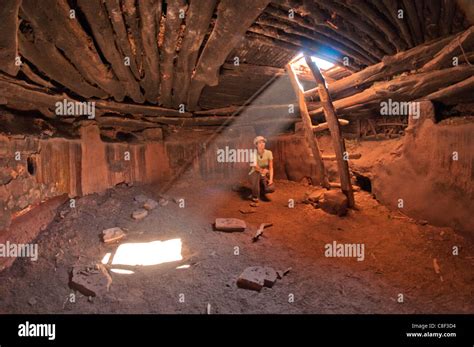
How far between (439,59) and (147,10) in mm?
3743

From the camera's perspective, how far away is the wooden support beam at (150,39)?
233 cm

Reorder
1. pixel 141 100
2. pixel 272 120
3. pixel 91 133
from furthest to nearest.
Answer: pixel 272 120, pixel 91 133, pixel 141 100

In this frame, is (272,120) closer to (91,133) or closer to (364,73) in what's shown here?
(364,73)

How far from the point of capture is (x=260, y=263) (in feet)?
11.5

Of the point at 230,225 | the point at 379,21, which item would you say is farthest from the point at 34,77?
the point at 379,21

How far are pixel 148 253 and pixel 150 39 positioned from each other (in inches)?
110

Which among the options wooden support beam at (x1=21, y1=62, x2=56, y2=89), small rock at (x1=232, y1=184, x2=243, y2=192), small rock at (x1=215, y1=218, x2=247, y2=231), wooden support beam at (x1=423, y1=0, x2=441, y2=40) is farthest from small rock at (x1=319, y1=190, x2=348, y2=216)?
wooden support beam at (x1=21, y1=62, x2=56, y2=89)

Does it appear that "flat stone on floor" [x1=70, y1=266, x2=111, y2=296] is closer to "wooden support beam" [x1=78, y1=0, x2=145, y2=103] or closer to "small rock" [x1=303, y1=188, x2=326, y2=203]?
"wooden support beam" [x1=78, y1=0, x2=145, y2=103]

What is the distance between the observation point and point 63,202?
4.86 m

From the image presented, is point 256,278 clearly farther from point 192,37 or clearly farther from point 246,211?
point 192,37

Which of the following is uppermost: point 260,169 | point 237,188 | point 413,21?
point 413,21

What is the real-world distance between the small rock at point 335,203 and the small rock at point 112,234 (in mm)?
3850

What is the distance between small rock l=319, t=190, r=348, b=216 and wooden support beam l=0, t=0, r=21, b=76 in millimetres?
5111

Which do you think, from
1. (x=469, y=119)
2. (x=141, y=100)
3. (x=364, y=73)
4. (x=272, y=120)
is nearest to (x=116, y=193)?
(x=141, y=100)
